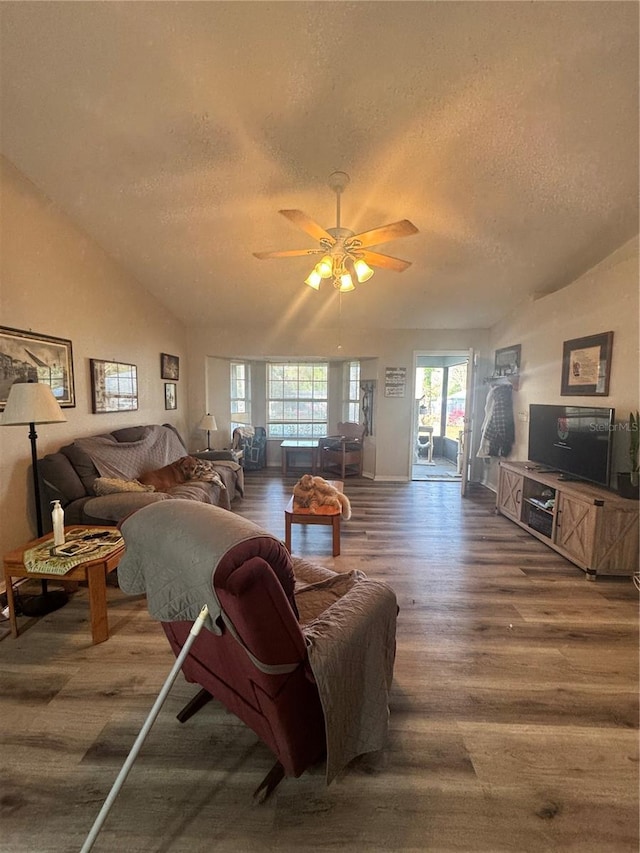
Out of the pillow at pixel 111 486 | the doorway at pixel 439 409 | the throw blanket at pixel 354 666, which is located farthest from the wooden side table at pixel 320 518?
the doorway at pixel 439 409

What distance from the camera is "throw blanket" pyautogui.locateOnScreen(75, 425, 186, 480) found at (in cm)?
311

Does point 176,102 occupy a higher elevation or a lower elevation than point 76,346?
higher

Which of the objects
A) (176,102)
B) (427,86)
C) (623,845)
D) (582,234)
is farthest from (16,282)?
(582,234)

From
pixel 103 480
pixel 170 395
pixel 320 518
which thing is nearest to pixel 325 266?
pixel 320 518

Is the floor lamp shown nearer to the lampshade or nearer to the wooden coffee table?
the wooden coffee table

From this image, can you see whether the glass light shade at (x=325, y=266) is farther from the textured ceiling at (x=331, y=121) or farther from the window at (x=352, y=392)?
the window at (x=352, y=392)

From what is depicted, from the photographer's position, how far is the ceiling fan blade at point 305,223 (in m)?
2.14

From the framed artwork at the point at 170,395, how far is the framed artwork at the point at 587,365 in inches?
192

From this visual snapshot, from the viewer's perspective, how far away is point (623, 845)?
1144 millimetres

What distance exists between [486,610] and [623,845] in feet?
3.89

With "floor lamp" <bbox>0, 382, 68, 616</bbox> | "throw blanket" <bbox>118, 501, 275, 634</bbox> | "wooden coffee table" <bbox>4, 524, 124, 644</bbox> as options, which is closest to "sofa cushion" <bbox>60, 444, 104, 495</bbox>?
"floor lamp" <bbox>0, 382, 68, 616</bbox>

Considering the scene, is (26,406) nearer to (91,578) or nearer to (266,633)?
(91,578)

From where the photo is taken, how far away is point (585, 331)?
135 inches

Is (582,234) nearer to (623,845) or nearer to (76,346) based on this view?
(623,845)
